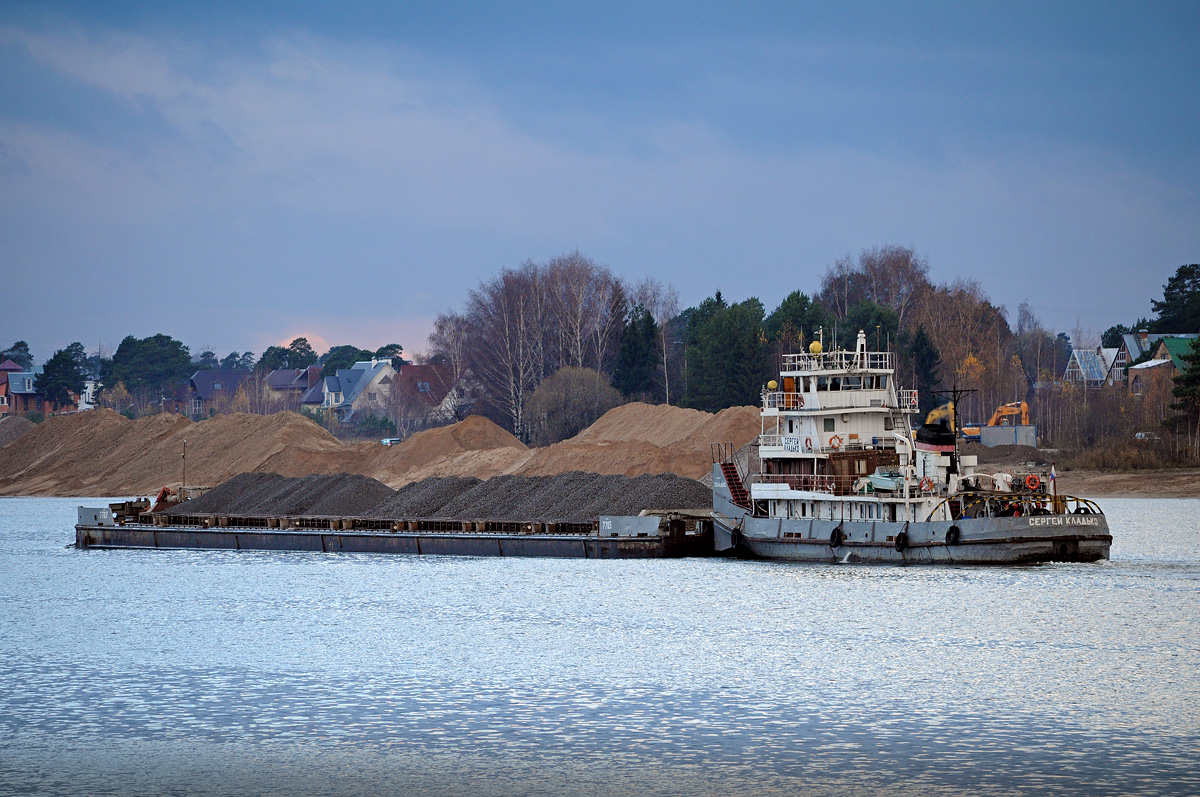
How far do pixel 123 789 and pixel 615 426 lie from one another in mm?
77446

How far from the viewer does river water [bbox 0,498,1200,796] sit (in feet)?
66.8

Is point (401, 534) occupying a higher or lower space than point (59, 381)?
lower

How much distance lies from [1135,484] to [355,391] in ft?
374

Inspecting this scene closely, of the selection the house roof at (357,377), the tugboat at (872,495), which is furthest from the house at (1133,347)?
the house roof at (357,377)

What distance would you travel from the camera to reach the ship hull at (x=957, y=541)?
42.9m

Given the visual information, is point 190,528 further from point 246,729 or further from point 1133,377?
point 1133,377

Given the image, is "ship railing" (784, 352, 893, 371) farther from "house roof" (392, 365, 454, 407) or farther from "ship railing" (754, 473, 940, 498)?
"house roof" (392, 365, 454, 407)

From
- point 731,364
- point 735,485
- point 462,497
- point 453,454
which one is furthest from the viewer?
point 731,364

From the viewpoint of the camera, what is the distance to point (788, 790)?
63.0 ft

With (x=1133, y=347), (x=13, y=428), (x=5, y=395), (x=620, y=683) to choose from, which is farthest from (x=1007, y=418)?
(x=5, y=395)

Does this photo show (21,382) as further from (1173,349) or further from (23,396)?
(1173,349)

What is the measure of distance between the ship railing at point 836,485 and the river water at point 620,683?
2925 millimetres

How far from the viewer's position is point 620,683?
27.6 meters

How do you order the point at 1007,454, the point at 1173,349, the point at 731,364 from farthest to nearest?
the point at 1173,349 < the point at 731,364 < the point at 1007,454
